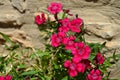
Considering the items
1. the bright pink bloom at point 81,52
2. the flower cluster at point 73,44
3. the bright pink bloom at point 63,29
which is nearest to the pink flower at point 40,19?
the flower cluster at point 73,44

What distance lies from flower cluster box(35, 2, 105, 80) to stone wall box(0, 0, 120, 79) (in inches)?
4.0

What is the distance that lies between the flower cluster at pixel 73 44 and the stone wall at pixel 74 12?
0.10 meters

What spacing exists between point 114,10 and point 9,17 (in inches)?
31.7

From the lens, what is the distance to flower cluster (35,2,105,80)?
80.1 inches

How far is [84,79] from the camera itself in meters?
2.24

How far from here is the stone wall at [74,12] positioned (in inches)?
91.8

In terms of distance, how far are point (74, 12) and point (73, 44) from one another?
0.39 m

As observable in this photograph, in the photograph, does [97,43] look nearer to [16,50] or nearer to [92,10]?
[92,10]

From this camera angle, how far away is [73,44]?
2070mm

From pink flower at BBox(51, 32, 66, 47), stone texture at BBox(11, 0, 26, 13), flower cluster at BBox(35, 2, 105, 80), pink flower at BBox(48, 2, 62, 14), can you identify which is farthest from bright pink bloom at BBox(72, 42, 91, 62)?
stone texture at BBox(11, 0, 26, 13)

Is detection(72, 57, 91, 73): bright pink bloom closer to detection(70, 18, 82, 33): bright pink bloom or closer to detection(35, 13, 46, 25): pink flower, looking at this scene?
detection(70, 18, 82, 33): bright pink bloom

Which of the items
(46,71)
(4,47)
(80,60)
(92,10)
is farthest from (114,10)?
(4,47)

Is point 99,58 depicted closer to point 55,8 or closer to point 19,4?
point 55,8

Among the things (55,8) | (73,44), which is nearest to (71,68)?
(73,44)
